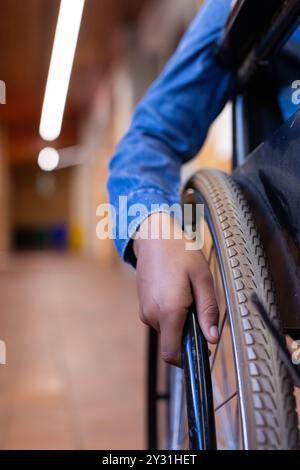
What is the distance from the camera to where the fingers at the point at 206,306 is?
37 cm

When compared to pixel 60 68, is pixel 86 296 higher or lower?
higher

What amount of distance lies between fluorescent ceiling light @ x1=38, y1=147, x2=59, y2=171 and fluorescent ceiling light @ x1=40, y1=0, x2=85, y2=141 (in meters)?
0.02

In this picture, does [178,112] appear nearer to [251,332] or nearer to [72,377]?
[251,332]

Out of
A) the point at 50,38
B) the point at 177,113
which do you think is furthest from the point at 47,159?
the point at 50,38

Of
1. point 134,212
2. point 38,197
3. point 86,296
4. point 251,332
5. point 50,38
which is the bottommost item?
point 251,332

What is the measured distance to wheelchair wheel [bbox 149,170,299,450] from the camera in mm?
294

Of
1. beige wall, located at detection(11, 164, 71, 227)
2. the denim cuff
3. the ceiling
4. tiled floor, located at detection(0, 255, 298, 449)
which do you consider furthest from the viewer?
beige wall, located at detection(11, 164, 71, 227)

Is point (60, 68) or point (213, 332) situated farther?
point (60, 68)

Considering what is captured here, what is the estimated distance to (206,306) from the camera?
38 cm

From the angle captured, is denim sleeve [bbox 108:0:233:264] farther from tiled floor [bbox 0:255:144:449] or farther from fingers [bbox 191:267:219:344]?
tiled floor [bbox 0:255:144:449]

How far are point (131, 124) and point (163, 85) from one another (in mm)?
65

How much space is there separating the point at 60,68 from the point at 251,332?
1.13ft

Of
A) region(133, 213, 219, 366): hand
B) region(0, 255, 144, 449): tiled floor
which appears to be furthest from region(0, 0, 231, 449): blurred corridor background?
region(133, 213, 219, 366): hand

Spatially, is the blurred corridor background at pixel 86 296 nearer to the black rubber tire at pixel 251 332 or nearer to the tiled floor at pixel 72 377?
the tiled floor at pixel 72 377
